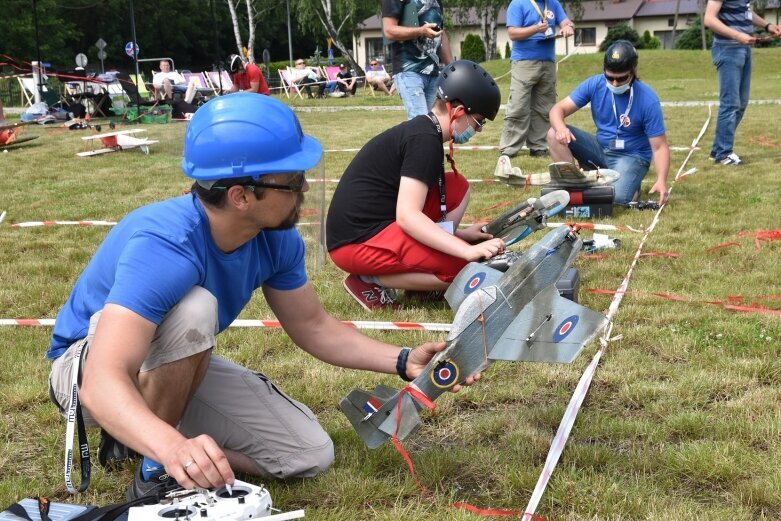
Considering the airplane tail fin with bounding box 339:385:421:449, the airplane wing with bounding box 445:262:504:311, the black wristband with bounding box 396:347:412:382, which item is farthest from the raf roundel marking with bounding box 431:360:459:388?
the airplane wing with bounding box 445:262:504:311

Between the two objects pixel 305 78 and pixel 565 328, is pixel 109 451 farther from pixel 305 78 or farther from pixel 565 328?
pixel 305 78

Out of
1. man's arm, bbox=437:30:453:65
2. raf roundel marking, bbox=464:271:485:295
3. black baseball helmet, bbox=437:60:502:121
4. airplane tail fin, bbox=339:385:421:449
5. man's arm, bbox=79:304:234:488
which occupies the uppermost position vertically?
man's arm, bbox=437:30:453:65

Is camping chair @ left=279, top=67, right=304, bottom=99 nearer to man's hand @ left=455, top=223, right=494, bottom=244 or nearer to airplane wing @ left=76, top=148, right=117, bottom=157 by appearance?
airplane wing @ left=76, top=148, right=117, bottom=157

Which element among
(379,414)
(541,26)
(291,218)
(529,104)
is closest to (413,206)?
(379,414)

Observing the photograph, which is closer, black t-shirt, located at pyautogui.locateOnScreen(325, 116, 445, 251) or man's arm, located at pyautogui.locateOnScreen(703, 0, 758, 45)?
black t-shirt, located at pyautogui.locateOnScreen(325, 116, 445, 251)

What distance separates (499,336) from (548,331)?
0.19 meters

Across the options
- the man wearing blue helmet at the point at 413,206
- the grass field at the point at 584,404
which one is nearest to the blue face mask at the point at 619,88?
the grass field at the point at 584,404

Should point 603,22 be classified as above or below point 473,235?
above

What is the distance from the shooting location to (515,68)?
9445 millimetres

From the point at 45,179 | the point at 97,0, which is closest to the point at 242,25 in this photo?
the point at 97,0

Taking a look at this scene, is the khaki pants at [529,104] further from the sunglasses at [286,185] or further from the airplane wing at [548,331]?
the sunglasses at [286,185]

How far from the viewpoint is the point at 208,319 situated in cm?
237

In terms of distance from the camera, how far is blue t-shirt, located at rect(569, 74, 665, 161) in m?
7.03

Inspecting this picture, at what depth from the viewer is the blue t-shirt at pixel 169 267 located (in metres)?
2.19
